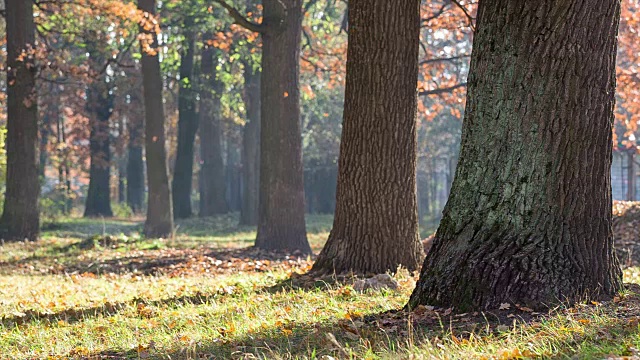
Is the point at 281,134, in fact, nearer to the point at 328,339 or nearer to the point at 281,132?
the point at 281,132

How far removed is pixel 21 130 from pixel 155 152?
12.4 ft

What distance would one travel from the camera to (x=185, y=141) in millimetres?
33531

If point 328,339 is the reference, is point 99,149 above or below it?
above

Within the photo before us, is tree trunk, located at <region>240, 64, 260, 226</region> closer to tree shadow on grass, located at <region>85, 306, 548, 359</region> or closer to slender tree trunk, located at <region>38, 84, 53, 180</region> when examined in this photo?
slender tree trunk, located at <region>38, 84, 53, 180</region>

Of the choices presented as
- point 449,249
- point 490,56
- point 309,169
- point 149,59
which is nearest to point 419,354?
point 449,249

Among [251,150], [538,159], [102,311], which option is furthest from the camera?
[251,150]

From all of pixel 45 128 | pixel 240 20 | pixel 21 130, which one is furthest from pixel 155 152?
pixel 45 128

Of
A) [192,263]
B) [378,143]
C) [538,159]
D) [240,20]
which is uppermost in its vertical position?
[240,20]

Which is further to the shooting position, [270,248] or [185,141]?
[185,141]

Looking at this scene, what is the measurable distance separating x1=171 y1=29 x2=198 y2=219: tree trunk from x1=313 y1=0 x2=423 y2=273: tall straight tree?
23.2m

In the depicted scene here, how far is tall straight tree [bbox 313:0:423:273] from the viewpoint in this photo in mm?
9227

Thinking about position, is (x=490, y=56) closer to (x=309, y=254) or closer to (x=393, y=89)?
(x=393, y=89)

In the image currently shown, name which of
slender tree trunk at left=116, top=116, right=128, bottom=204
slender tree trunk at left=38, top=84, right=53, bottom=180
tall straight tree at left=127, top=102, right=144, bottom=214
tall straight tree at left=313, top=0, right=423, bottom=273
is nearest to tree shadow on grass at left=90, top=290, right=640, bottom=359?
tall straight tree at left=313, top=0, right=423, bottom=273

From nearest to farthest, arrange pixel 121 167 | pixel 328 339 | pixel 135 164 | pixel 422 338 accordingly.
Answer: pixel 422 338 → pixel 328 339 → pixel 135 164 → pixel 121 167
